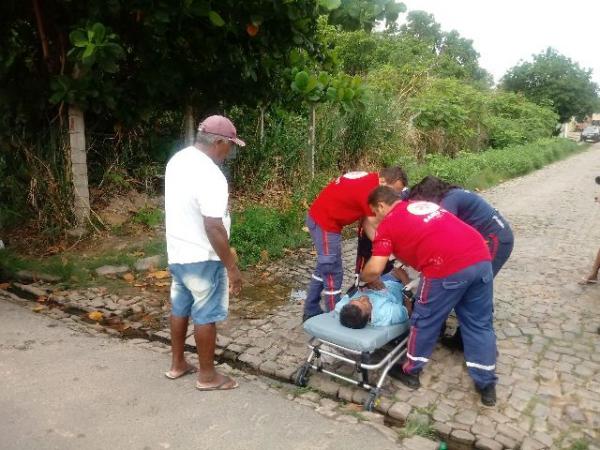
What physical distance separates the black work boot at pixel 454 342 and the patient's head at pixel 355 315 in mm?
1080

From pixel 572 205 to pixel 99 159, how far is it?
34.8 feet

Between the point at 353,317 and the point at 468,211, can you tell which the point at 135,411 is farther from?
the point at 468,211

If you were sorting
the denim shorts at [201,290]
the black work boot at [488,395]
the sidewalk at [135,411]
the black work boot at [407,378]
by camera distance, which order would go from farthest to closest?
1. the black work boot at [407,378]
2. the black work boot at [488,395]
3. the denim shorts at [201,290]
4. the sidewalk at [135,411]

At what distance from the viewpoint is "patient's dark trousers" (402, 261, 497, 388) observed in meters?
3.82

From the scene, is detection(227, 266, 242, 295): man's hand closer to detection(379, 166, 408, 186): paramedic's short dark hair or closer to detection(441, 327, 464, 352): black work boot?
detection(379, 166, 408, 186): paramedic's short dark hair

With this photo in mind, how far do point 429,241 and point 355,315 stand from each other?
30.4 inches

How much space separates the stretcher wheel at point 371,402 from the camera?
12.5 feet

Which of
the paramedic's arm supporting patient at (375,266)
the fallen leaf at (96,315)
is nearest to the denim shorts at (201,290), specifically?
the paramedic's arm supporting patient at (375,266)

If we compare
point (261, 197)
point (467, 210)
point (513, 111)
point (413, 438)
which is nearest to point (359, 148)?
point (261, 197)

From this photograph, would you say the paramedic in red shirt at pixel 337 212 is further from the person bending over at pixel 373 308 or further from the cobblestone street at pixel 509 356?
the cobblestone street at pixel 509 356

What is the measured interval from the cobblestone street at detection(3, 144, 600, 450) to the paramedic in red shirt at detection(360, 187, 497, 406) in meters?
0.26

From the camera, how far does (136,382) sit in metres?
4.05

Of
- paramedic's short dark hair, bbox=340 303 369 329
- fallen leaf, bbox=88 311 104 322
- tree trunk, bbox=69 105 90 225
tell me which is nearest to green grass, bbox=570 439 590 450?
paramedic's short dark hair, bbox=340 303 369 329

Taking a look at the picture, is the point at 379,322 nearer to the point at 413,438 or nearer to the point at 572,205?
the point at 413,438
